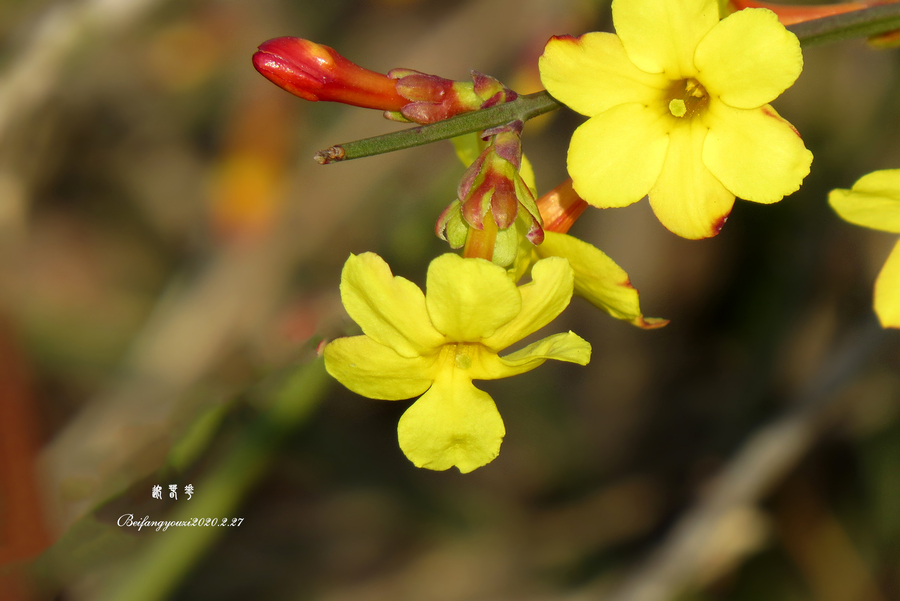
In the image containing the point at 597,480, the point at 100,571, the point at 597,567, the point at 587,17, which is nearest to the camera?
the point at 100,571

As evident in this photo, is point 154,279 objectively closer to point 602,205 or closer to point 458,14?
point 458,14

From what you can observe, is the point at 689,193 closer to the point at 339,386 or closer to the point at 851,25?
the point at 851,25

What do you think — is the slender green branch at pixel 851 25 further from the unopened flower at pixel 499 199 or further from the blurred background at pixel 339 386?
the blurred background at pixel 339 386

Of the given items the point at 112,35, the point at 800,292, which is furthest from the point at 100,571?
the point at 800,292

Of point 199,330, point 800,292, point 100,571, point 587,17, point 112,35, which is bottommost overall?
point 100,571

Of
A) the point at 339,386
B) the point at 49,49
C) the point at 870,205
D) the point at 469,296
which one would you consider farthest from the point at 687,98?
the point at 339,386

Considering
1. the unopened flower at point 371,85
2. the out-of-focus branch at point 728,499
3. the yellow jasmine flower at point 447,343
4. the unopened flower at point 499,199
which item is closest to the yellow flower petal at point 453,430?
the yellow jasmine flower at point 447,343

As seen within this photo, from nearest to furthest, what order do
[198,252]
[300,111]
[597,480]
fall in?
[597,480] → [198,252] → [300,111]

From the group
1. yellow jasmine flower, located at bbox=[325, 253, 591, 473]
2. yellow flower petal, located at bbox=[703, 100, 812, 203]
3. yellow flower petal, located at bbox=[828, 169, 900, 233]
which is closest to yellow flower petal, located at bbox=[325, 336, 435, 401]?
yellow jasmine flower, located at bbox=[325, 253, 591, 473]

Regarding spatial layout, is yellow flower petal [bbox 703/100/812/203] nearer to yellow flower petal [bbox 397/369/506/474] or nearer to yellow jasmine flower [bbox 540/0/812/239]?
yellow jasmine flower [bbox 540/0/812/239]
